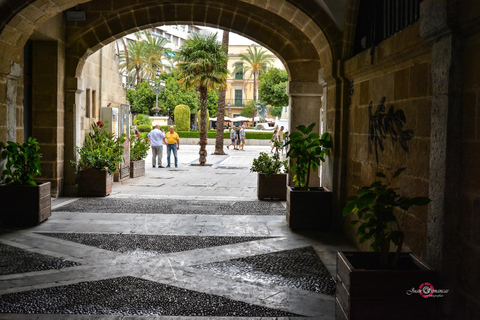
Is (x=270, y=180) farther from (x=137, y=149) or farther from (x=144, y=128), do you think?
(x=144, y=128)

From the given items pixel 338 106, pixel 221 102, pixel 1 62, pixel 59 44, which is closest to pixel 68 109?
pixel 59 44

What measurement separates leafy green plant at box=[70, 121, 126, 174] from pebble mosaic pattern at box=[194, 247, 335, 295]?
542cm

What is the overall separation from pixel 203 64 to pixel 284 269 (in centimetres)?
1511

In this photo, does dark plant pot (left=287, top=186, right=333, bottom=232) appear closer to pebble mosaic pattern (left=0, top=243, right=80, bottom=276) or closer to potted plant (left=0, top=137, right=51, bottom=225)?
pebble mosaic pattern (left=0, top=243, right=80, bottom=276)

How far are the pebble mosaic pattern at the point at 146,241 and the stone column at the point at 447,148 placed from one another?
3.20m

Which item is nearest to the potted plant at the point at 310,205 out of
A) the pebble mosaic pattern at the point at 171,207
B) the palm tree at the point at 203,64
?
the pebble mosaic pattern at the point at 171,207

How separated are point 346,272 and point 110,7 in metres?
7.96

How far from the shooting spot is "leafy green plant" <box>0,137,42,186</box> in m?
7.06

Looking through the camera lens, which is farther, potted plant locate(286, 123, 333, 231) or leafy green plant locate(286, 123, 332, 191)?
leafy green plant locate(286, 123, 332, 191)

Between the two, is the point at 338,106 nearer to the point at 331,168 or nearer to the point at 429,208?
the point at 331,168

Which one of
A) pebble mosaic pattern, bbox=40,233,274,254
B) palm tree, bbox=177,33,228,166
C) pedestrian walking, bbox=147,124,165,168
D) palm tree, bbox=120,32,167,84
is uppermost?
palm tree, bbox=120,32,167,84

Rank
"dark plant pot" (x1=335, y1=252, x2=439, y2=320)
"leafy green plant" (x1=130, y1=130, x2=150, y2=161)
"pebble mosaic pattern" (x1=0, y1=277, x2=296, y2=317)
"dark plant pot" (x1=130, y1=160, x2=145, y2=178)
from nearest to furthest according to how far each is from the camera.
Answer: "dark plant pot" (x1=335, y1=252, x2=439, y2=320), "pebble mosaic pattern" (x1=0, y1=277, x2=296, y2=317), "dark plant pot" (x1=130, y1=160, x2=145, y2=178), "leafy green plant" (x1=130, y1=130, x2=150, y2=161)

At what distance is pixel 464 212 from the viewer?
11.2ft

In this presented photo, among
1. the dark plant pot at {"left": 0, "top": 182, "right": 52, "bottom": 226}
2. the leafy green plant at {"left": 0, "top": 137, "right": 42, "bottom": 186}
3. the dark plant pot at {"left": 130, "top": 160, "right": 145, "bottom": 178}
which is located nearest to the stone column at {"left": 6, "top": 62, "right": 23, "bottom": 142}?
the leafy green plant at {"left": 0, "top": 137, "right": 42, "bottom": 186}
